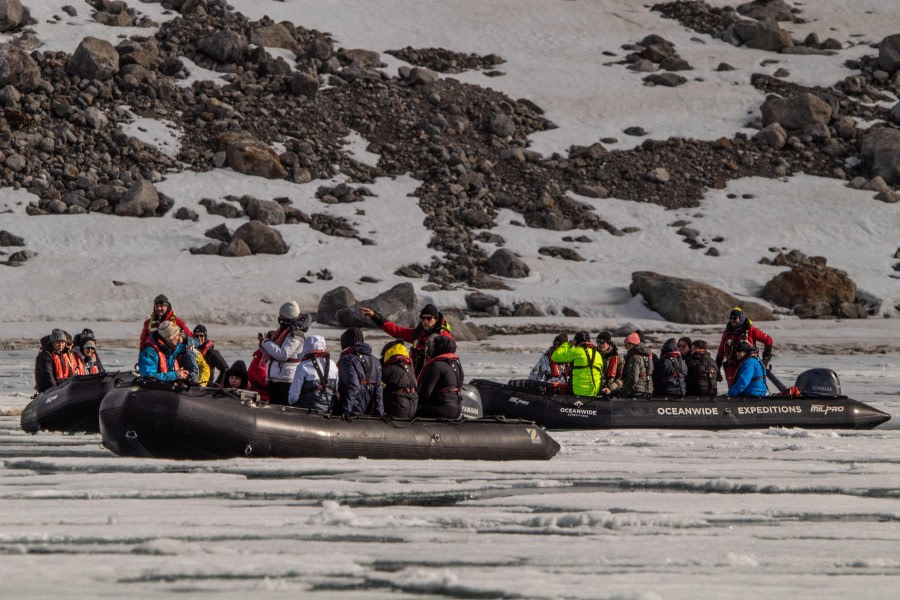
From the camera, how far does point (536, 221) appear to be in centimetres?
5012

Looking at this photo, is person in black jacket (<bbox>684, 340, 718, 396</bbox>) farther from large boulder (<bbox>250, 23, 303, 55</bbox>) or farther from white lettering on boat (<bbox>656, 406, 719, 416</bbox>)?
large boulder (<bbox>250, 23, 303, 55</bbox>)

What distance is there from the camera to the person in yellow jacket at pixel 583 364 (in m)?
16.1

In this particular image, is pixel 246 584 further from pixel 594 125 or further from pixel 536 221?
pixel 594 125

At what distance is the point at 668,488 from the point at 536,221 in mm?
40744

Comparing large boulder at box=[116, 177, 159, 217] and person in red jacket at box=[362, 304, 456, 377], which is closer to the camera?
person in red jacket at box=[362, 304, 456, 377]

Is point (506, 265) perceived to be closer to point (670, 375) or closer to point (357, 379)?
point (670, 375)

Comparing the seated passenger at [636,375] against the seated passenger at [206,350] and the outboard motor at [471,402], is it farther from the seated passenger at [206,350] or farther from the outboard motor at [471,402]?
the seated passenger at [206,350]

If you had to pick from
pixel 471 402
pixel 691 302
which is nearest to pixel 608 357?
pixel 471 402

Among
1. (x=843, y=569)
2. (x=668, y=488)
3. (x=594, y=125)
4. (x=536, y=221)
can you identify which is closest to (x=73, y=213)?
(x=536, y=221)

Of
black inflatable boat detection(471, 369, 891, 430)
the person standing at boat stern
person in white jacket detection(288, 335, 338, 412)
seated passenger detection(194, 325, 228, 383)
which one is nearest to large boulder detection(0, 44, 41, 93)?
seated passenger detection(194, 325, 228, 383)

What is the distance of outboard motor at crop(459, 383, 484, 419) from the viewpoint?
14656mm

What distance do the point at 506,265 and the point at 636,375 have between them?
2910cm

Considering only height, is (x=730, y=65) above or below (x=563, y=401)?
above

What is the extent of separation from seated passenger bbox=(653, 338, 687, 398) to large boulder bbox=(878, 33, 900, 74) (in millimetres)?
51741
